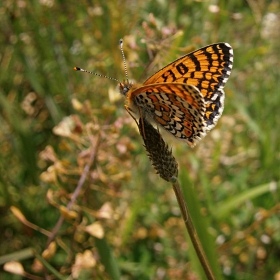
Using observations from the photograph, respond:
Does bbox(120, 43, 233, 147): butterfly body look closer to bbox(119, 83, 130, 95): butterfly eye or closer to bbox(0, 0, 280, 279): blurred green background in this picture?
bbox(119, 83, 130, 95): butterfly eye

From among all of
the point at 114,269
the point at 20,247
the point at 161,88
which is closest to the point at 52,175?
the point at 114,269

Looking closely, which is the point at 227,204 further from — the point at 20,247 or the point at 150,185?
the point at 20,247

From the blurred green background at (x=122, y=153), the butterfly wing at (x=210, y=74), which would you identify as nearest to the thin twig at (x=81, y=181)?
the blurred green background at (x=122, y=153)

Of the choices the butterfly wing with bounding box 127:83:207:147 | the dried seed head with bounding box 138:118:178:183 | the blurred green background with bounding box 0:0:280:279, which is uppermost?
the dried seed head with bounding box 138:118:178:183

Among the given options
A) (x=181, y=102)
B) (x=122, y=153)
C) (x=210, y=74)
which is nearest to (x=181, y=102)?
(x=181, y=102)

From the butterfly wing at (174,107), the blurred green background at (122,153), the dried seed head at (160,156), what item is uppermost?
the dried seed head at (160,156)

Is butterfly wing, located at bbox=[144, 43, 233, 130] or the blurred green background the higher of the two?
butterfly wing, located at bbox=[144, 43, 233, 130]

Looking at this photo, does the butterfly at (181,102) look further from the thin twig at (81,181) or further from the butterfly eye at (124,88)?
the thin twig at (81,181)

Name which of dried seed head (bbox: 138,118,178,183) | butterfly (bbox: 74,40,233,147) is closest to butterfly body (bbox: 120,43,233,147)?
butterfly (bbox: 74,40,233,147)
